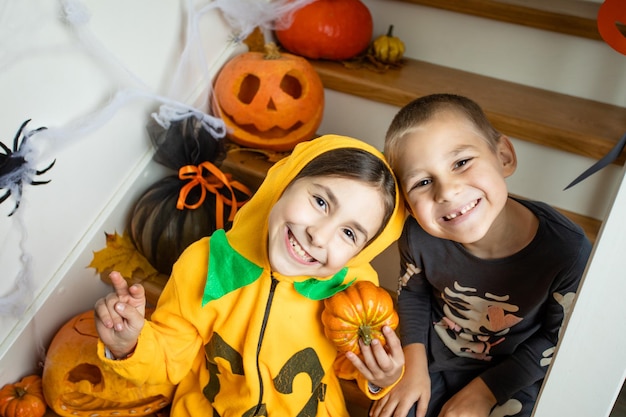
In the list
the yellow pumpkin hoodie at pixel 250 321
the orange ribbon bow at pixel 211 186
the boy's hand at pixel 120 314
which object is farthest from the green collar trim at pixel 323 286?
the orange ribbon bow at pixel 211 186

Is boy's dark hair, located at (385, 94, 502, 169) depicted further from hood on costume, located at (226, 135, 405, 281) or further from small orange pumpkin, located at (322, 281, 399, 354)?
small orange pumpkin, located at (322, 281, 399, 354)

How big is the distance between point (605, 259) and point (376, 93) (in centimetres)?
130

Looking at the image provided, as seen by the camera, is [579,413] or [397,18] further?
[397,18]

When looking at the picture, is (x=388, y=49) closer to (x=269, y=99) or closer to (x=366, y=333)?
(x=269, y=99)

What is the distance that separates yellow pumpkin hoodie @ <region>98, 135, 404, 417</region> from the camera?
4.27 feet

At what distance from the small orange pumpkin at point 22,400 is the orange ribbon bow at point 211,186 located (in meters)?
0.65

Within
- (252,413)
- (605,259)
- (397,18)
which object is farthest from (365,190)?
(397,18)

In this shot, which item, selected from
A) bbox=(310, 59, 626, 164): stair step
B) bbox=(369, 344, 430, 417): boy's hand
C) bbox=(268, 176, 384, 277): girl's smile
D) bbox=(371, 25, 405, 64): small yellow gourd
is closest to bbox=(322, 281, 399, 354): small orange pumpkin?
bbox=(268, 176, 384, 277): girl's smile

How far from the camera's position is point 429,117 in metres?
1.26

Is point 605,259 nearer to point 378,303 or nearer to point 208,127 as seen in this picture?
point 378,303

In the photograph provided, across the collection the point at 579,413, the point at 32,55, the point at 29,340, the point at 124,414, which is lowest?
the point at 124,414

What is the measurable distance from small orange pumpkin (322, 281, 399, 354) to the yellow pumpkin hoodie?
68 millimetres

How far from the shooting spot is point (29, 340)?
1766 millimetres

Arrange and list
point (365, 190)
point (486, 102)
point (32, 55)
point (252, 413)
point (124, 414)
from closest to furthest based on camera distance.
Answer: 1. point (365, 190)
2. point (252, 413)
3. point (32, 55)
4. point (124, 414)
5. point (486, 102)
